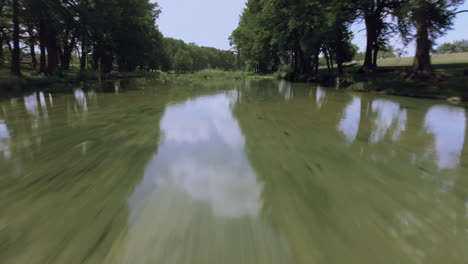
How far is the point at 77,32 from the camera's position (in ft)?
56.3

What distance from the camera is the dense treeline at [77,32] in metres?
13.6

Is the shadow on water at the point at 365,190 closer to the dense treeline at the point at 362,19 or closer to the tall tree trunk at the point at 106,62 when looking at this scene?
the dense treeline at the point at 362,19

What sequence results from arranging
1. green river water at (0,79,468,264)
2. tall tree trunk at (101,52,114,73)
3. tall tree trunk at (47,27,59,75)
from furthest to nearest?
1. tall tree trunk at (101,52,114,73)
2. tall tree trunk at (47,27,59,75)
3. green river water at (0,79,468,264)

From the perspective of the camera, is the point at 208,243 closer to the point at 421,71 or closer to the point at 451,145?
the point at 451,145

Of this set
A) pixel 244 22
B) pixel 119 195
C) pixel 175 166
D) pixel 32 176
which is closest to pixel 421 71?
pixel 175 166

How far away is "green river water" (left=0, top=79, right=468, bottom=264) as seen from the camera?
53.8 inches

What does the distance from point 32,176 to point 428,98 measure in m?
12.6

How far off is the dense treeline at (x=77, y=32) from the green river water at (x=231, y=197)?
1458 centimetres

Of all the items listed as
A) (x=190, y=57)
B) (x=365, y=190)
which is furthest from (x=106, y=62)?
(x=190, y=57)

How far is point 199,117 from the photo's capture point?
18.0ft

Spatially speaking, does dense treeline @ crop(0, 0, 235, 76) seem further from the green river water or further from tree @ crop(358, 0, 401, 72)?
tree @ crop(358, 0, 401, 72)

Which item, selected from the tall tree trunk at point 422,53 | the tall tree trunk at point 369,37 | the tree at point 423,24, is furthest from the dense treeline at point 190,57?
the tall tree trunk at point 422,53

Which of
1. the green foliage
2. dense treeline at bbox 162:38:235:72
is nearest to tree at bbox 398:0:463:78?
dense treeline at bbox 162:38:235:72

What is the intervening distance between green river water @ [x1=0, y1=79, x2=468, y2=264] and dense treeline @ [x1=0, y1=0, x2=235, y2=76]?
47.8ft
